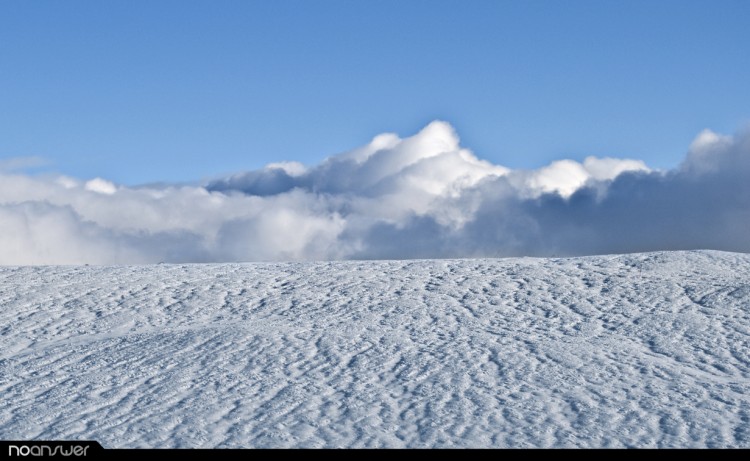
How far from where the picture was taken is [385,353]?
982 cm

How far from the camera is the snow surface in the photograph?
7.55 meters

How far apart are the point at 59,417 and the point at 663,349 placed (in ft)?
23.5

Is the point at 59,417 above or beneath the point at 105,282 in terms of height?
beneath

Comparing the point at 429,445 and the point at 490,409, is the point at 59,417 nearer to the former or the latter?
the point at 429,445

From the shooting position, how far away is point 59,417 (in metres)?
7.89

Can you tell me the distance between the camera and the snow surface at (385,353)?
755 cm

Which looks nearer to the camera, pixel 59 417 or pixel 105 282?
pixel 59 417

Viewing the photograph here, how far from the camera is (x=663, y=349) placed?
1021 centimetres
